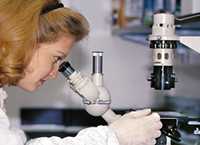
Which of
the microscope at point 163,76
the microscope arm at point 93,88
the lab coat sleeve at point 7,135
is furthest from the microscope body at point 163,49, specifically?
the lab coat sleeve at point 7,135

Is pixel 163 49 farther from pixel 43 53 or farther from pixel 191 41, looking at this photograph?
pixel 43 53

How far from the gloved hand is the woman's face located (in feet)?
0.62

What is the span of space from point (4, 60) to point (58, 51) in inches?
4.5

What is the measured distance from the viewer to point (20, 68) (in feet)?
3.19

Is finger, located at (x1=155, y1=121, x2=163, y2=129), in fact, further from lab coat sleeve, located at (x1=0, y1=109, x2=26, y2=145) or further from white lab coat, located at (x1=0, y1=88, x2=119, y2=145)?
lab coat sleeve, located at (x1=0, y1=109, x2=26, y2=145)

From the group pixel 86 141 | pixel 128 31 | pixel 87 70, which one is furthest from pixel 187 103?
pixel 86 141

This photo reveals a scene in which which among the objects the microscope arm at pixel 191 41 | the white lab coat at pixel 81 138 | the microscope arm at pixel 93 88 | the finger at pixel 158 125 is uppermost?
the microscope arm at pixel 191 41

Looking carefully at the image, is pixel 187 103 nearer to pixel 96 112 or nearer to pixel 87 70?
pixel 87 70

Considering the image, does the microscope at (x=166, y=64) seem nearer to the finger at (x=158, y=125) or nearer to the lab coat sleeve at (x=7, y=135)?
the finger at (x=158, y=125)

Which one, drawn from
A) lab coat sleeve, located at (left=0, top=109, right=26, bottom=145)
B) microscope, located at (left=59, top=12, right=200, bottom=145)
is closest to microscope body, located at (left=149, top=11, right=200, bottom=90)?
microscope, located at (left=59, top=12, right=200, bottom=145)

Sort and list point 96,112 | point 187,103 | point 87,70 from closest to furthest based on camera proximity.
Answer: point 96,112 < point 187,103 < point 87,70

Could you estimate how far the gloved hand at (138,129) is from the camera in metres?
0.94

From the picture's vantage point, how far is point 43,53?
98 centimetres

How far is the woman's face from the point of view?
98 cm
